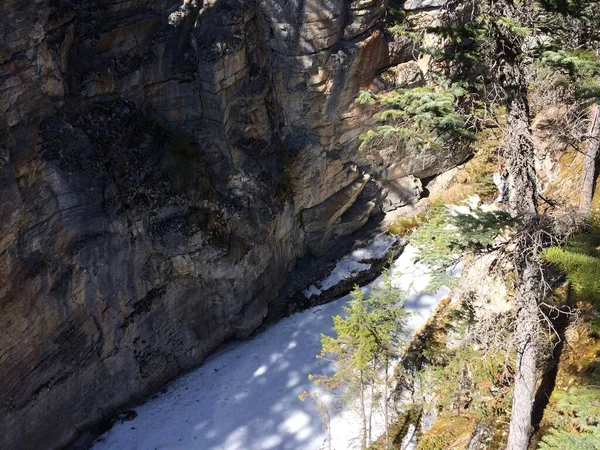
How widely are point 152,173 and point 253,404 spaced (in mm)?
7014

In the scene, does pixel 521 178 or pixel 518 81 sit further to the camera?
pixel 521 178

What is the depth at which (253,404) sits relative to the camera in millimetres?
14242

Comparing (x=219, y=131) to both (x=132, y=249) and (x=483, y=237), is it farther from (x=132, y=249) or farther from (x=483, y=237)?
(x=483, y=237)

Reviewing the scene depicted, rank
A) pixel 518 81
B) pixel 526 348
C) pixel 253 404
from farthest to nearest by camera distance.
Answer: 1. pixel 253 404
2. pixel 526 348
3. pixel 518 81

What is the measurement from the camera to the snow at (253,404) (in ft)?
43.7

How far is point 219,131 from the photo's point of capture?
14875mm

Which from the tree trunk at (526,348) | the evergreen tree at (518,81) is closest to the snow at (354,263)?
the tree trunk at (526,348)

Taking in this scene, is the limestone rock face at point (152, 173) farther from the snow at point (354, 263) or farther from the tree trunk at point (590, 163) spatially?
the tree trunk at point (590, 163)

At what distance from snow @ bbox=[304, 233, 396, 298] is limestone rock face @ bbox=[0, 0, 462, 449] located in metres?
1.35

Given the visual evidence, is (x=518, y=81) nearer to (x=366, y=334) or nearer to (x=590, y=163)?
(x=366, y=334)

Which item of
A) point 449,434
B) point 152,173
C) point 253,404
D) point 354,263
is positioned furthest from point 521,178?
point 354,263

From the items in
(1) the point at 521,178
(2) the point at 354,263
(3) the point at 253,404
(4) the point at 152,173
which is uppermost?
(4) the point at 152,173

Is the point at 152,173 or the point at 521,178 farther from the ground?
the point at 152,173

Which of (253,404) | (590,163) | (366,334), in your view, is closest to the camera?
(366,334)
